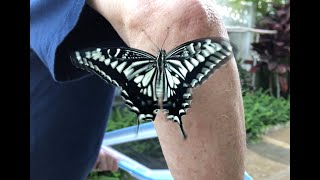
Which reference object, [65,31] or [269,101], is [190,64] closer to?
[65,31]

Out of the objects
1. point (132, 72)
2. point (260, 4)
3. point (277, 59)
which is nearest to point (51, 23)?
point (132, 72)

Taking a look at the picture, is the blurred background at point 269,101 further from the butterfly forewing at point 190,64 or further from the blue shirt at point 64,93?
the butterfly forewing at point 190,64

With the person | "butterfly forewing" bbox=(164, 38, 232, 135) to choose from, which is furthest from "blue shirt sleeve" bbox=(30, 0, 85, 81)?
"butterfly forewing" bbox=(164, 38, 232, 135)

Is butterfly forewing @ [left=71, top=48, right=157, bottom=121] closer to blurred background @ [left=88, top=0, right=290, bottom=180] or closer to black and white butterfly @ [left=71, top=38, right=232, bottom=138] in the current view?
black and white butterfly @ [left=71, top=38, right=232, bottom=138]

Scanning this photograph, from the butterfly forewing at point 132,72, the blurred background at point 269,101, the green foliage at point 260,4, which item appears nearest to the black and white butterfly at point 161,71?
the butterfly forewing at point 132,72

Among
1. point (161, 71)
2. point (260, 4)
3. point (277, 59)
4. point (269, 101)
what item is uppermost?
point (161, 71)
